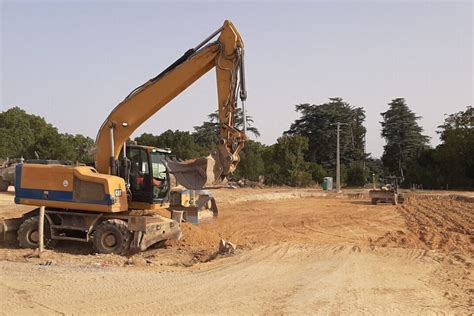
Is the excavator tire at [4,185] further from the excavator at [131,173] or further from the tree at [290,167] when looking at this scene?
the tree at [290,167]

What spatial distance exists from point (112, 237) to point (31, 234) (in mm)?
2096

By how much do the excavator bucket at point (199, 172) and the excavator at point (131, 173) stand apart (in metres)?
0.02

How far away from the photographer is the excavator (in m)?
11.2

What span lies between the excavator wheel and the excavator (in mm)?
22

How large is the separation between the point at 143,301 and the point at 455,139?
45782 millimetres

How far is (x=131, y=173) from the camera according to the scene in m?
12.0

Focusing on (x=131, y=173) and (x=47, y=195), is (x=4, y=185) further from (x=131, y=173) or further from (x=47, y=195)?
(x=131, y=173)

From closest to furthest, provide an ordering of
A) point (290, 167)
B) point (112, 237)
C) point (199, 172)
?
point (199, 172), point (112, 237), point (290, 167)

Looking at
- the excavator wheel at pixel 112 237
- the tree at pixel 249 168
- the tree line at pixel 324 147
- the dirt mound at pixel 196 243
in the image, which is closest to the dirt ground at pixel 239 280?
the dirt mound at pixel 196 243

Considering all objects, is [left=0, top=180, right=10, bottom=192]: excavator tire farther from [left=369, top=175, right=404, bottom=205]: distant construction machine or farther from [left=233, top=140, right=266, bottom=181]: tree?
[left=233, top=140, right=266, bottom=181]: tree

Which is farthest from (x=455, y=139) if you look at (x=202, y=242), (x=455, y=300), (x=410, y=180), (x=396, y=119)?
(x=455, y=300)

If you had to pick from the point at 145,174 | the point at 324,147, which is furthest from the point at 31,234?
the point at 324,147

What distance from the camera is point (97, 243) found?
11.4 m

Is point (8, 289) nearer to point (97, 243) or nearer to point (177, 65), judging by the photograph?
point (97, 243)
